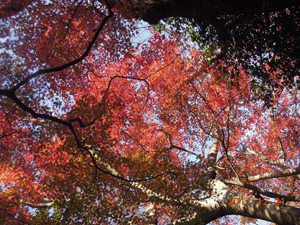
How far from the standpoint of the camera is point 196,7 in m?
5.50

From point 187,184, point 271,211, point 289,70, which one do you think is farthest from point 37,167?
point 289,70

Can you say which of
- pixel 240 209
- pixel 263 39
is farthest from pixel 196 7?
pixel 240 209

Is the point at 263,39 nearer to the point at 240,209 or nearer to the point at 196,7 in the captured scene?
the point at 196,7

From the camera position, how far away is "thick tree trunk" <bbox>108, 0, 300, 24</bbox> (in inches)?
186

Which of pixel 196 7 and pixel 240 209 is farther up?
pixel 196 7

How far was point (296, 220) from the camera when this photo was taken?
4.88 meters

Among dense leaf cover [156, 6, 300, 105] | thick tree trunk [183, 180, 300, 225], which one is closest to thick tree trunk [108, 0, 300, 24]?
dense leaf cover [156, 6, 300, 105]

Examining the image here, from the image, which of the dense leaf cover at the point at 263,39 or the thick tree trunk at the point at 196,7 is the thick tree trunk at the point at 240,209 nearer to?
the dense leaf cover at the point at 263,39

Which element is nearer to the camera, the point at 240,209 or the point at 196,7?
the point at 196,7

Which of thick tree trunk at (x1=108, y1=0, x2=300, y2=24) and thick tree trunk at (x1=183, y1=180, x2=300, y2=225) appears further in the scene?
thick tree trunk at (x1=183, y1=180, x2=300, y2=225)

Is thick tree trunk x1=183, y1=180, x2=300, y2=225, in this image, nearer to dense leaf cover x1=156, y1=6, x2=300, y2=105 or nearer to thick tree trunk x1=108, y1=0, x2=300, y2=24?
dense leaf cover x1=156, y1=6, x2=300, y2=105

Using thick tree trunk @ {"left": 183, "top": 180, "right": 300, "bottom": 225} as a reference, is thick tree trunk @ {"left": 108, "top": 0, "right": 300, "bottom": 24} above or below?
above

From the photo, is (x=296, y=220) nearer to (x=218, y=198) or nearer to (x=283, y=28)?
(x=218, y=198)

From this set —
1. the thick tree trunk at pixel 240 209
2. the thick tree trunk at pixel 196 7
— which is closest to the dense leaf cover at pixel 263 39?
the thick tree trunk at pixel 196 7
